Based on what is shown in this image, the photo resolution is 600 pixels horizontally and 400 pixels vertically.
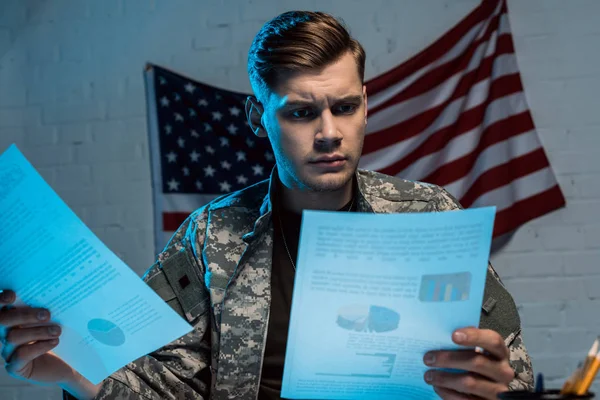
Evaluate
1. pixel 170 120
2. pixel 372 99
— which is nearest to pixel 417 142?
pixel 372 99

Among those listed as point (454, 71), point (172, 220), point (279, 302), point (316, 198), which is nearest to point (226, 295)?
point (279, 302)

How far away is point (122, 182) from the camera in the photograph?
8.74 ft

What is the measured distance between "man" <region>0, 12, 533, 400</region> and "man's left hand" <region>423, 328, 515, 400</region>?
218 millimetres

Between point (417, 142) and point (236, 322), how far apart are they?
1.30 metres

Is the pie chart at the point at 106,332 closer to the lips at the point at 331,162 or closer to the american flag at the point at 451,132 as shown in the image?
the lips at the point at 331,162

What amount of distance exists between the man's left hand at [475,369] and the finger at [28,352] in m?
0.54

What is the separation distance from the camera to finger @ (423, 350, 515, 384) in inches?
34.9

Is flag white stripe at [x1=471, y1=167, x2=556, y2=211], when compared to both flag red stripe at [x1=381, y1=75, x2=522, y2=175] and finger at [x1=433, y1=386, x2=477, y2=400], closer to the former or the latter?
flag red stripe at [x1=381, y1=75, x2=522, y2=175]

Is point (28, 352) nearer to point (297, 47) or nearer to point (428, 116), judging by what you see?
point (297, 47)

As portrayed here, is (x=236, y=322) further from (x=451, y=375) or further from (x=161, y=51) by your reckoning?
(x=161, y=51)

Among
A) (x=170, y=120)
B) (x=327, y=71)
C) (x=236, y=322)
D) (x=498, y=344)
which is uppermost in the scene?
(x=327, y=71)

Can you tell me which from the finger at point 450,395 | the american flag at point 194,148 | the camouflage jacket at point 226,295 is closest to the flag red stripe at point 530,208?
the american flag at point 194,148

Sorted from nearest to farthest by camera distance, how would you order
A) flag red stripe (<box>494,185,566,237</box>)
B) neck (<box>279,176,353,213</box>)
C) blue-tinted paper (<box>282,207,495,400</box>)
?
1. blue-tinted paper (<box>282,207,495,400</box>)
2. neck (<box>279,176,353,213</box>)
3. flag red stripe (<box>494,185,566,237</box>)

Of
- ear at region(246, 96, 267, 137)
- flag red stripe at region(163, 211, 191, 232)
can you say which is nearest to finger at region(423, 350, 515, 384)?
ear at region(246, 96, 267, 137)
